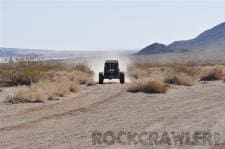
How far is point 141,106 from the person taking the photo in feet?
87.3

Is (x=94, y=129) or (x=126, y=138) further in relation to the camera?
(x=94, y=129)

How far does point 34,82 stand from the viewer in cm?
4519

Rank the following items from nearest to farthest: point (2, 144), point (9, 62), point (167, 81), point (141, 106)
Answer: point (2, 144) → point (141, 106) → point (167, 81) → point (9, 62)

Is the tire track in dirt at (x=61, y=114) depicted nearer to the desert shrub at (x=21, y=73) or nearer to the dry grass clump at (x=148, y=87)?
the dry grass clump at (x=148, y=87)

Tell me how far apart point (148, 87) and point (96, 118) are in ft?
48.1

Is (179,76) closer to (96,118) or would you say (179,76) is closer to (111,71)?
(111,71)

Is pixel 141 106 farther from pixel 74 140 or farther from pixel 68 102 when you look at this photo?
pixel 74 140

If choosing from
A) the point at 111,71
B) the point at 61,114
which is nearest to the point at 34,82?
the point at 111,71

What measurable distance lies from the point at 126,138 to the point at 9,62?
119 feet

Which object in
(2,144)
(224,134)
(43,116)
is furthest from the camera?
(43,116)

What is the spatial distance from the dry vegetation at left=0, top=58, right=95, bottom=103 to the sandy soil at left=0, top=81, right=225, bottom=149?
4.34ft

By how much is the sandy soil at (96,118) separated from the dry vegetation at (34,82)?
4.34ft

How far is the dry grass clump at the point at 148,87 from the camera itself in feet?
116

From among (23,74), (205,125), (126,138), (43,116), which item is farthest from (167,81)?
(126,138)
